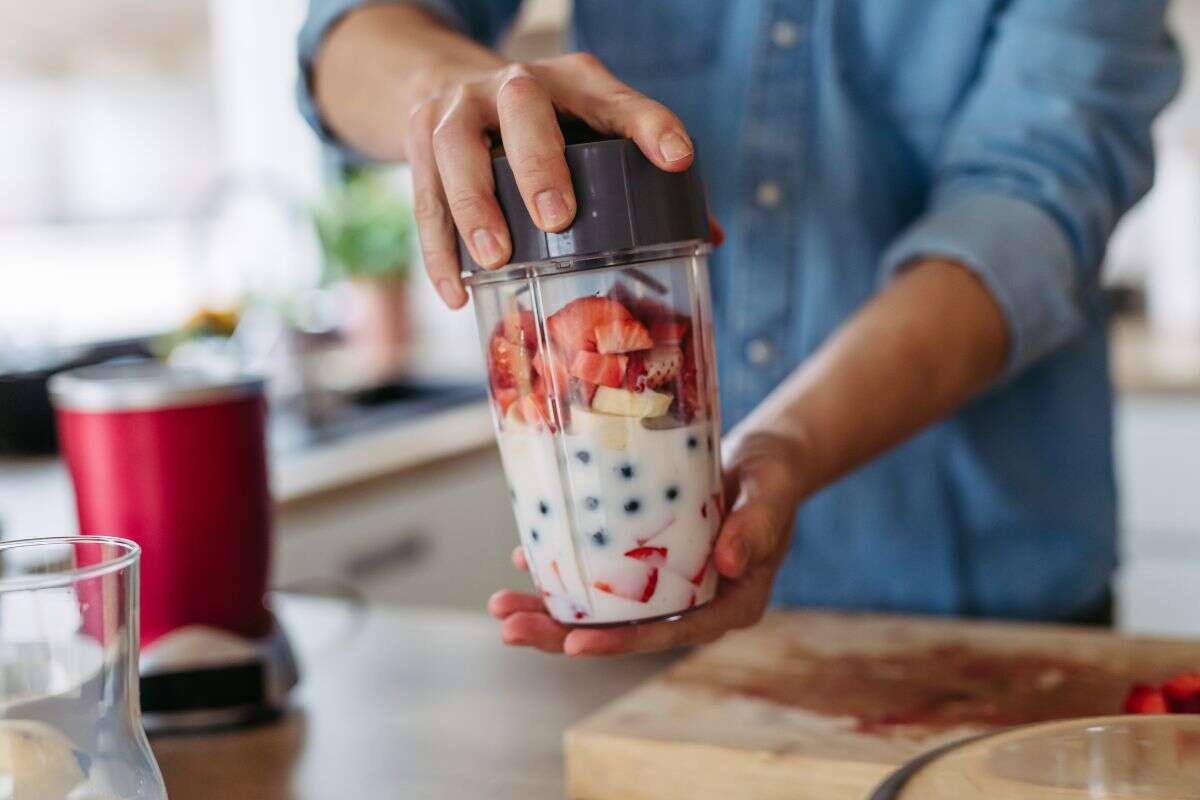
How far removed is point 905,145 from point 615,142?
23.3 inches

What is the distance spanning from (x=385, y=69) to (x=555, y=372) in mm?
359

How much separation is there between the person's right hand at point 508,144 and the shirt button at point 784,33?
0.46m

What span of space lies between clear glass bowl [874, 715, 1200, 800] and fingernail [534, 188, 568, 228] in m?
0.27

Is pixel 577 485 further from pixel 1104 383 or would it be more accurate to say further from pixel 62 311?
pixel 62 311

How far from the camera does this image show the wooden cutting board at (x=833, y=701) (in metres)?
0.70

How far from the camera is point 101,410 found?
2.80 feet

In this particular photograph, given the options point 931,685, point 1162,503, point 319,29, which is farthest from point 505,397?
point 1162,503

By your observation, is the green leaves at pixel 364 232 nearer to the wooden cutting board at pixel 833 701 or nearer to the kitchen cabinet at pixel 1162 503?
the kitchen cabinet at pixel 1162 503

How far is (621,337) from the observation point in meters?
0.62

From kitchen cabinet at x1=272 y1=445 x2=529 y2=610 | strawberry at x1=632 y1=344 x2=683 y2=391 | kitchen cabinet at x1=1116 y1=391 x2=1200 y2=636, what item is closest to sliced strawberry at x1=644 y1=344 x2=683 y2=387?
strawberry at x1=632 y1=344 x2=683 y2=391

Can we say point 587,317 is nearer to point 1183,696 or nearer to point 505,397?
point 505,397

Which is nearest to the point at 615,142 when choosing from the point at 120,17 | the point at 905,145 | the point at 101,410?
the point at 101,410

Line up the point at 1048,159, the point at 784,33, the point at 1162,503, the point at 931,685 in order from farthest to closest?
the point at 1162,503
the point at 784,33
the point at 1048,159
the point at 931,685

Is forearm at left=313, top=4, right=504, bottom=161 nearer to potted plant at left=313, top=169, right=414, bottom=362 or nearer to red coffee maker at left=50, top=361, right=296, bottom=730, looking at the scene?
red coffee maker at left=50, top=361, right=296, bottom=730
